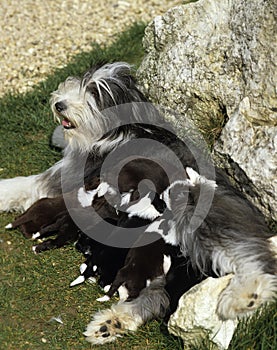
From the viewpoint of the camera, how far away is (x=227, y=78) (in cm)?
559

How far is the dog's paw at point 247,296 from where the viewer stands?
4102mm

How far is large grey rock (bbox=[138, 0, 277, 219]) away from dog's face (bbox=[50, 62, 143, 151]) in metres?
0.50

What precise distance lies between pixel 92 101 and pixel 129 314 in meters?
1.74

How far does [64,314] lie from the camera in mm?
4840

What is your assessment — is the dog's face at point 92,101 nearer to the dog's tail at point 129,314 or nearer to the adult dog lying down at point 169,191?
the adult dog lying down at point 169,191

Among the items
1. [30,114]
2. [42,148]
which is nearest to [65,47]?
[30,114]

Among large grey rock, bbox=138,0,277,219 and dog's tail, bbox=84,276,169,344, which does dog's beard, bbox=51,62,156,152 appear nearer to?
large grey rock, bbox=138,0,277,219

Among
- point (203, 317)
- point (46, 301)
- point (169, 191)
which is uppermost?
point (169, 191)

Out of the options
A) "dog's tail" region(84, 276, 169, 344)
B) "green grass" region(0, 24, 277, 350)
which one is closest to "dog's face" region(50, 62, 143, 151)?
"green grass" region(0, 24, 277, 350)

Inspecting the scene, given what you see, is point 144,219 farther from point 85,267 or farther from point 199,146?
point 199,146

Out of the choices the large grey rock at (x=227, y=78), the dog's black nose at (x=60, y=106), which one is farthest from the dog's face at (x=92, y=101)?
the large grey rock at (x=227, y=78)

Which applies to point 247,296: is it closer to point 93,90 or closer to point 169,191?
point 169,191

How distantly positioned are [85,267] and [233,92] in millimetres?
1733

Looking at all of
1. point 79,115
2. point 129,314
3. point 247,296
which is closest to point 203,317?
point 247,296
